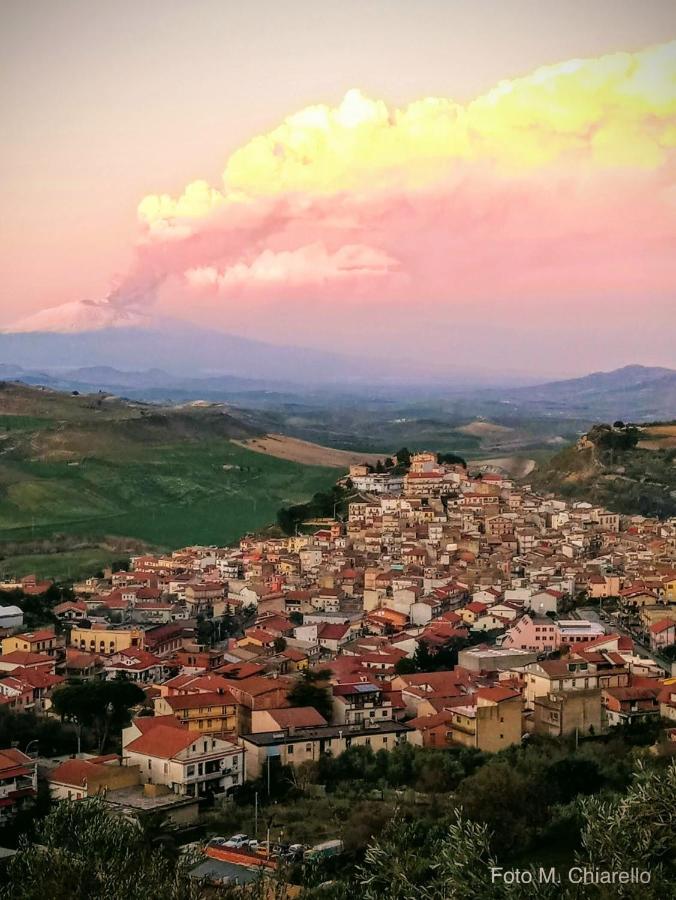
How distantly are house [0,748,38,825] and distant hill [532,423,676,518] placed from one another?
2862 centimetres

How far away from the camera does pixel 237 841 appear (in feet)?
40.8

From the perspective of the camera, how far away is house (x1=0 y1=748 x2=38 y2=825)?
45.4 feet

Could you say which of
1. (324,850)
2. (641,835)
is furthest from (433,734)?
(641,835)

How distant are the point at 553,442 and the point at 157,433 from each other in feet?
124

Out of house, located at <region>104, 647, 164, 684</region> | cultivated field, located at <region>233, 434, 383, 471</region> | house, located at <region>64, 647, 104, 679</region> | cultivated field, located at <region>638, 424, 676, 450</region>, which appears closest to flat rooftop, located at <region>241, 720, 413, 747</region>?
house, located at <region>104, 647, 164, 684</region>

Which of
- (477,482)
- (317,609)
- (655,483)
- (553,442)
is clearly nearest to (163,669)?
(317,609)

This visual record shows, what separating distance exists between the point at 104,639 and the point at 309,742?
9.11 metres

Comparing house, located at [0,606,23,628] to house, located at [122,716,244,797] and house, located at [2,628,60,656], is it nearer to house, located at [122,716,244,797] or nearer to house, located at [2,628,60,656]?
house, located at [2,628,60,656]

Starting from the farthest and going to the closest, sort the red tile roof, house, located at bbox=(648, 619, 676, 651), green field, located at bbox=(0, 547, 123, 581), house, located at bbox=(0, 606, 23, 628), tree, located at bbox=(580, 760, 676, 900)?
1. green field, located at bbox=(0, 547, 123, 581)
2. house, located at bbox=(0, 606, 23, 628)
3. house, located at bbox=(648, 619, 676, 651)
4. the red tile roof
5. tree, located at bbox=(580, 760, 676, 900)

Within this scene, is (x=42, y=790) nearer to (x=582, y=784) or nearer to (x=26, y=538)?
(x=582, y=784)

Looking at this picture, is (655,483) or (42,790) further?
(655,483)

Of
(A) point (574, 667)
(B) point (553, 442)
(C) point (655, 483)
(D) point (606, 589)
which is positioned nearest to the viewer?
(A) point (574, 667)

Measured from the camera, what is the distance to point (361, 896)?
8.91m

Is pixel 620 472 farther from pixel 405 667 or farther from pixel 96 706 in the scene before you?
pixel 96 706
